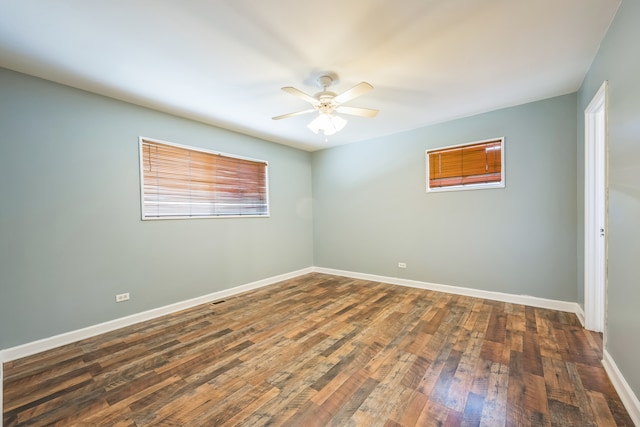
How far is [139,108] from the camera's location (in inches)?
128

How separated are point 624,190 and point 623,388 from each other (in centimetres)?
132

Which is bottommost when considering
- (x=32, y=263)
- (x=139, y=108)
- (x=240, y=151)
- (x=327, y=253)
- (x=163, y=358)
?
(x=163, y=358)

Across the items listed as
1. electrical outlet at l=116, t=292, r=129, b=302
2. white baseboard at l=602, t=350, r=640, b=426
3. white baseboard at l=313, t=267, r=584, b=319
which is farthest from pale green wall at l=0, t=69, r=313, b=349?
white baseboard at l=602, t=350, r=640, b=426

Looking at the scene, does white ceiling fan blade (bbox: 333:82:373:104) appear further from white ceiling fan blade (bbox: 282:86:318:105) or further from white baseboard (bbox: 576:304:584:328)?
white baseboard (bbox: 576:304:584:328)

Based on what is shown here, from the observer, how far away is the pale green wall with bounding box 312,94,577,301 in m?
3.24

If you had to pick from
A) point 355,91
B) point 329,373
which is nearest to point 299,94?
point 355,91

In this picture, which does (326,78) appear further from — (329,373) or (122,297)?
(122,297)

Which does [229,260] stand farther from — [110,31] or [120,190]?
[110,31]

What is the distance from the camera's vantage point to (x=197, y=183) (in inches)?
151

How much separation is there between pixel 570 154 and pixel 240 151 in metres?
4.63

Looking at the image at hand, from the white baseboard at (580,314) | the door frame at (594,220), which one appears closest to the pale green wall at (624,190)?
the door frame at (594,220)

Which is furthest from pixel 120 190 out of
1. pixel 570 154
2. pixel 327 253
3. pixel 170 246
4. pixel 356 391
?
pixel 570 154

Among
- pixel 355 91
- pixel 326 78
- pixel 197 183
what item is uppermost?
pixel 326 78

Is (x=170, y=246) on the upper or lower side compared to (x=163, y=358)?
upper
